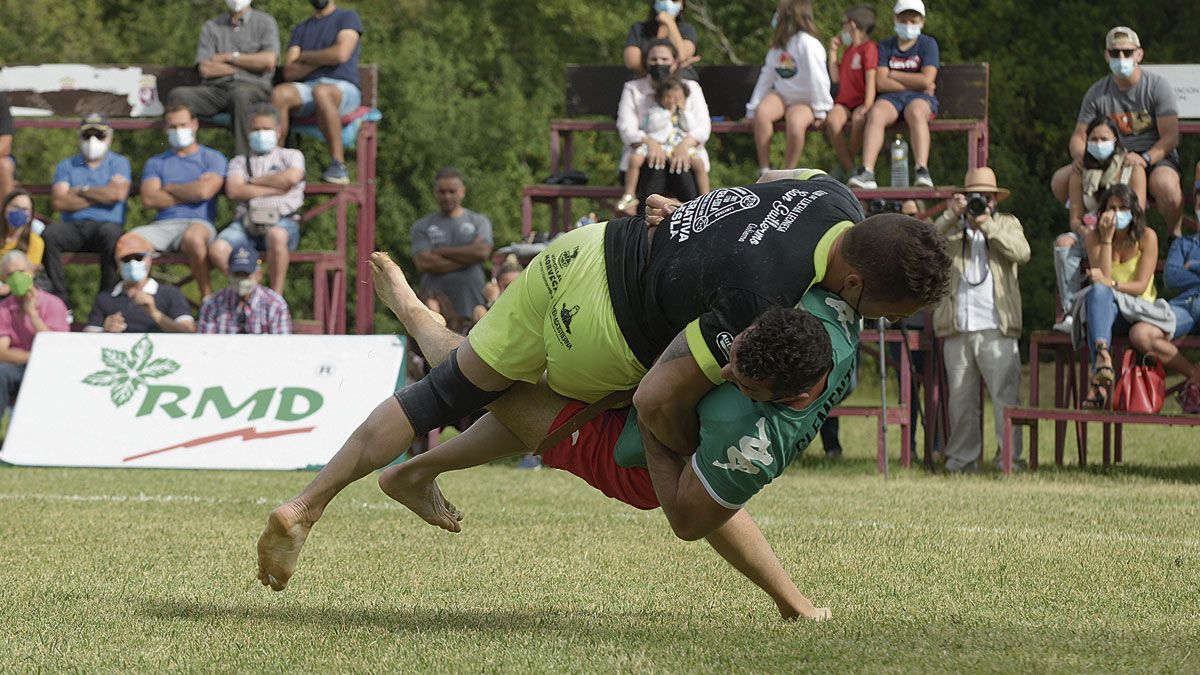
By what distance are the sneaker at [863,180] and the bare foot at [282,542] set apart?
8.44m

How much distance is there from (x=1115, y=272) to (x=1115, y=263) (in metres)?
0.07

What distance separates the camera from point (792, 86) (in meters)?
14.3

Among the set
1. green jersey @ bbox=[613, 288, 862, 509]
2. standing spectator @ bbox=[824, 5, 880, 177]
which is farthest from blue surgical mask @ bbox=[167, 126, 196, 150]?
green jersey @ bbox=[613, 288, 862, 509]

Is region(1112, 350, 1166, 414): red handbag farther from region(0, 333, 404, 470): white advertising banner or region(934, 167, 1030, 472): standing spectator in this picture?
region(0, 333, 404, 470): white advertising banner

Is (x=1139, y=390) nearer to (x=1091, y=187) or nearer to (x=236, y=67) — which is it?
(x=1091, y=187)

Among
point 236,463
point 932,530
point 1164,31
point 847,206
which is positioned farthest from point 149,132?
point 847,206

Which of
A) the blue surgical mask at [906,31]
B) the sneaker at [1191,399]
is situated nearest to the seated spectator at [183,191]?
the blue surgical mask at [906,31]

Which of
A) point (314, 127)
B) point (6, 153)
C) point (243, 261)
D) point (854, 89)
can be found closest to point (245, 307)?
point (243, 261)

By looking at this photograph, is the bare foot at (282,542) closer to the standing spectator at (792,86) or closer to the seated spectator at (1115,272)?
the seated spectator at (1115,272)

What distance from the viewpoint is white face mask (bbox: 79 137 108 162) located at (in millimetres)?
14930

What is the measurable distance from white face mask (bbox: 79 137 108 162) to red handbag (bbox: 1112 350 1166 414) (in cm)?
920

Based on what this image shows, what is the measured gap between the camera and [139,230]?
14258 mm

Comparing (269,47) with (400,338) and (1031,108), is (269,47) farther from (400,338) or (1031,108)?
(1031,108)

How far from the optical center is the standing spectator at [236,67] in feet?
48.7
